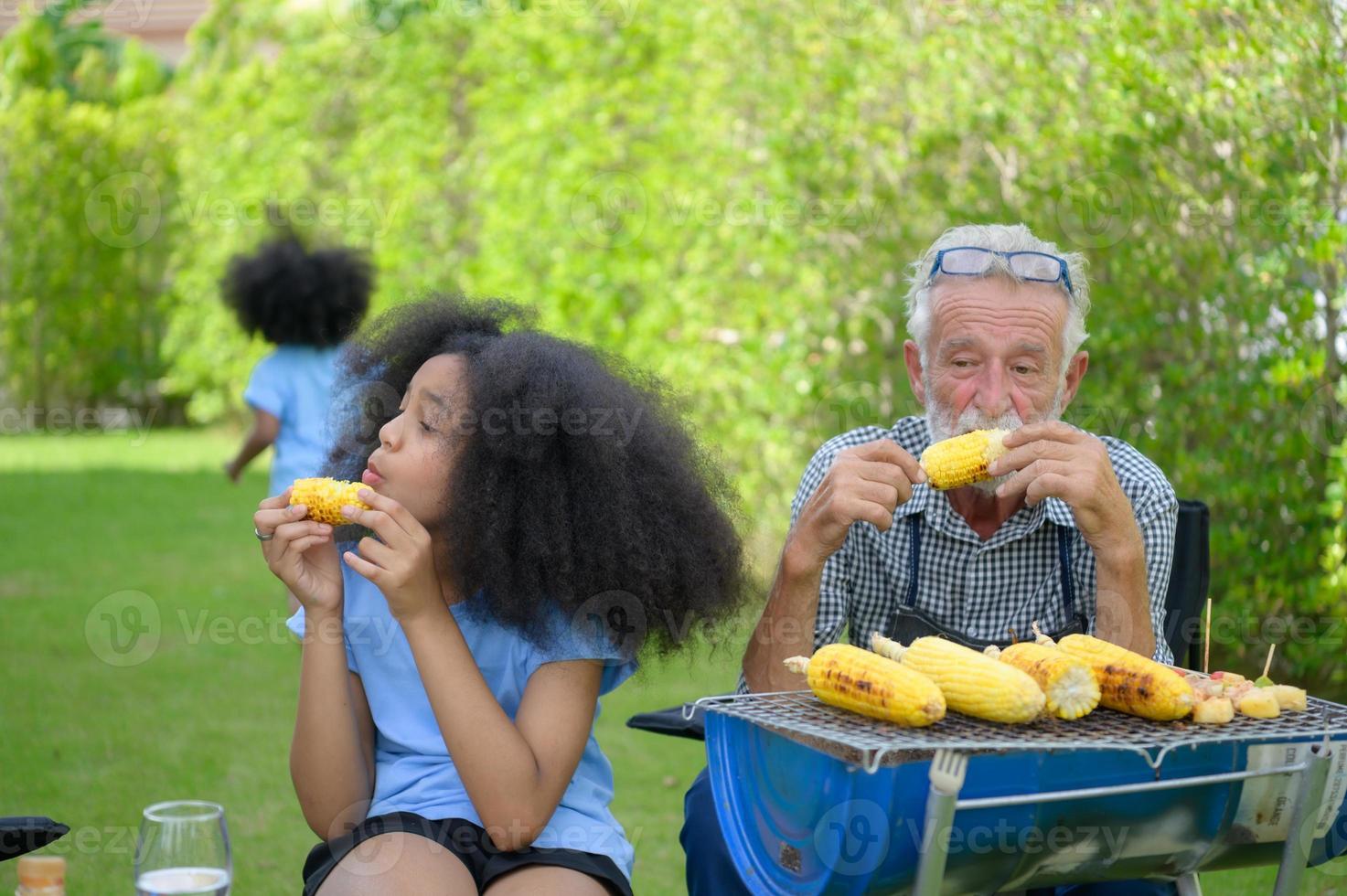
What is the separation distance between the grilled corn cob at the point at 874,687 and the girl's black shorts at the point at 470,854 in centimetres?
64

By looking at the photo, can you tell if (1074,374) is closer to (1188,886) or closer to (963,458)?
(963,458)

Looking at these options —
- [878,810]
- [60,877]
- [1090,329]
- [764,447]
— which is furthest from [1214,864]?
A: [764,447]

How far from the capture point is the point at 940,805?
1.88 metres

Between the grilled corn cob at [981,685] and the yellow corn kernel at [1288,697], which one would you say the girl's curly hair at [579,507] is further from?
the yellow corn kernel at [1288,697]

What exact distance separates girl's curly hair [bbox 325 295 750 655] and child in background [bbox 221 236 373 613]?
374 centimetres

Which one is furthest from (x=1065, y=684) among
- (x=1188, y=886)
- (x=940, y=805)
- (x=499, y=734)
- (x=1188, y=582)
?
(x=1188, y=582)

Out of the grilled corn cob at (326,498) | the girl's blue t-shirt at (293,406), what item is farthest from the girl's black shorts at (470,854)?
the girl's blue t-shirt at (293,406)

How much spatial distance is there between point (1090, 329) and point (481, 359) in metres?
3.97

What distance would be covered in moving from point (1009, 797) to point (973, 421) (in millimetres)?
1237

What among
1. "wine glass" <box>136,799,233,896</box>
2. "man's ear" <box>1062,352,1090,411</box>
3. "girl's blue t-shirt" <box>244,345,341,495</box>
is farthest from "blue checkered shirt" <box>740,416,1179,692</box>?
"girl's blue t-shirt" <box>244,345,341,495</box>

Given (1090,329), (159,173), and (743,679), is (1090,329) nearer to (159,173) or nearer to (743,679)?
(743,679)

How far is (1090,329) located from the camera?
6195 mm

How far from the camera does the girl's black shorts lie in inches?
101

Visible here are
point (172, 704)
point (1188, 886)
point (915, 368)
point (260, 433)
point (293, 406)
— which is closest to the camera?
point (1188, 886)
